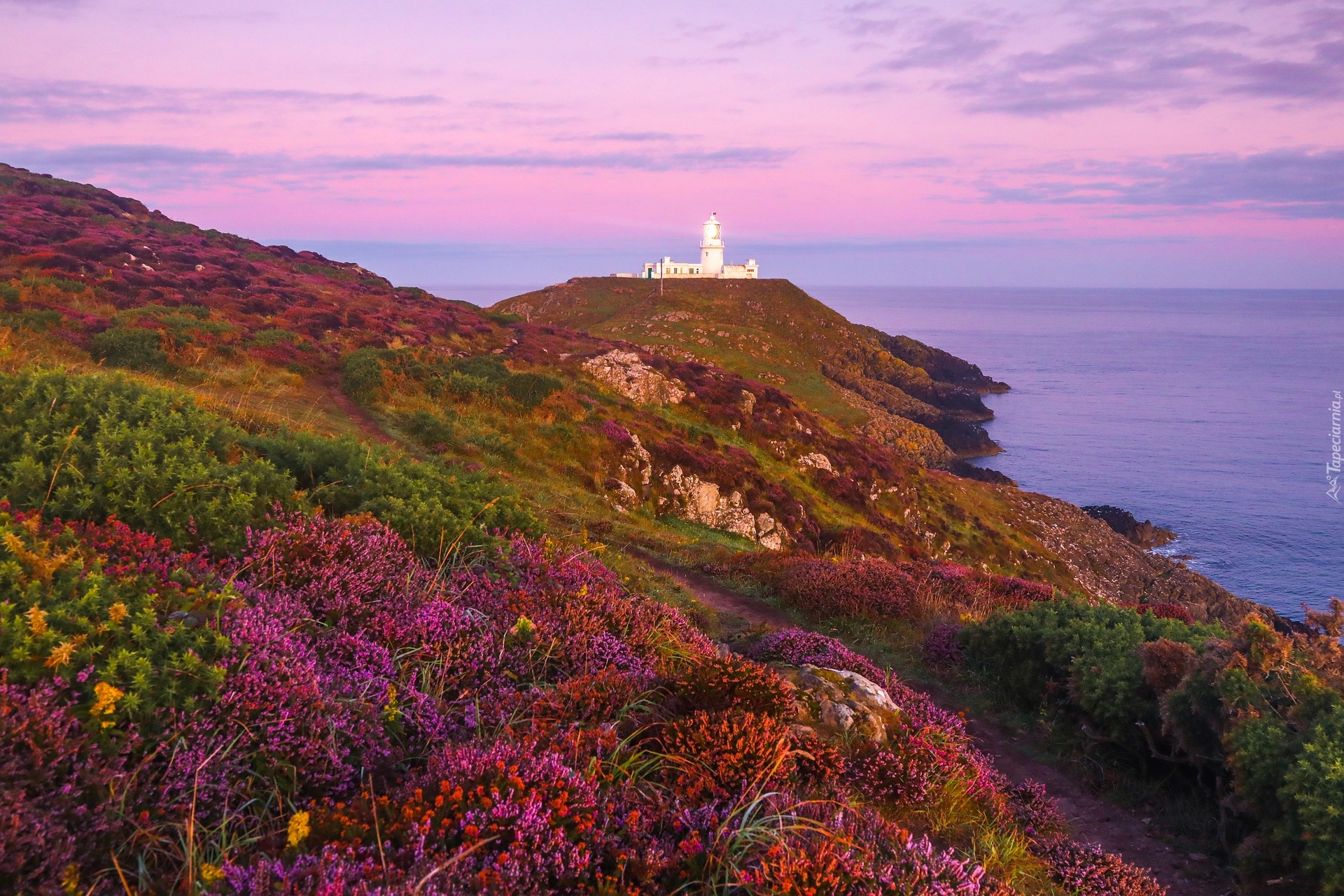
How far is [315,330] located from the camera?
2809 cm

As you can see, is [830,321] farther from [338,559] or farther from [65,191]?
[338,559]

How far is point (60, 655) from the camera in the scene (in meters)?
3.06

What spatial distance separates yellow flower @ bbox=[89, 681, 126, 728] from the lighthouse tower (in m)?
123

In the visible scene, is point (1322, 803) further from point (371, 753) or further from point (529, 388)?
point (529, 388)

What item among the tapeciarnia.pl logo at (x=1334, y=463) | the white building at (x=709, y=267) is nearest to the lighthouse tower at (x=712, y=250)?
the white building at (x=709, y=267)

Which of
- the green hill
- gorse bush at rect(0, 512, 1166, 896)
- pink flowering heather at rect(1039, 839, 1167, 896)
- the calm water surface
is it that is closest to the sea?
the calm water surface

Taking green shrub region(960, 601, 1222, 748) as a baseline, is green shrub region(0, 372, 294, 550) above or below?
above

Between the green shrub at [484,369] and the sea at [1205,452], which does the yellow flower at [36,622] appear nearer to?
the sea at [1205,452]

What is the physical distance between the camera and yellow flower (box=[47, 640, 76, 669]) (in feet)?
10.0

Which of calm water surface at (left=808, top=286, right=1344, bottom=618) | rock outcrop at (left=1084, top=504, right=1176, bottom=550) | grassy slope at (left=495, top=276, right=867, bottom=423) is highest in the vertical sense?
grassy slope at (left=495, top=276, right=867, bottom=423)

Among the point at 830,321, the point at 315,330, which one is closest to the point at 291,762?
the point at 315,330

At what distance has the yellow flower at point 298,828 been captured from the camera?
2895mm

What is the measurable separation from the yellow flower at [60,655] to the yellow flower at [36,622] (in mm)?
102

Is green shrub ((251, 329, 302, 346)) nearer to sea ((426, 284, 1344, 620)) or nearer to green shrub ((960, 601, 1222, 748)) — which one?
green shrub ((960, 601, 1222, 748))
